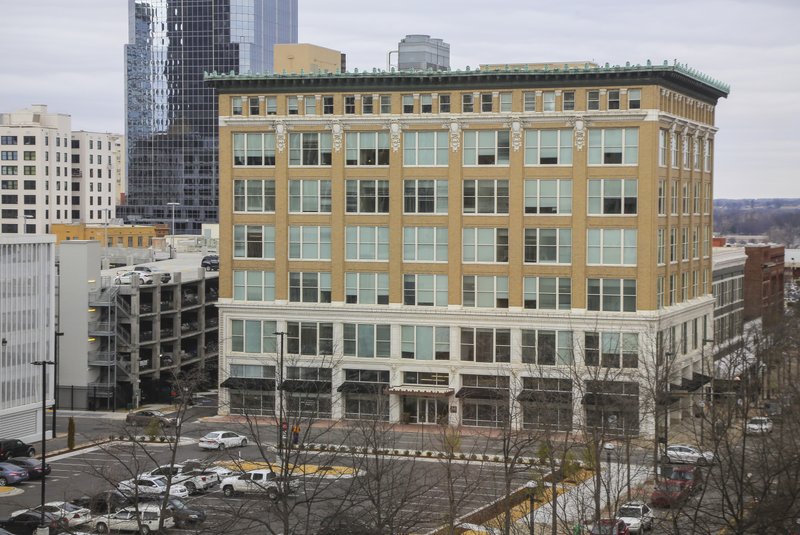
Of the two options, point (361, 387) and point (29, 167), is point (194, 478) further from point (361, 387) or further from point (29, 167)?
point (29, 167)

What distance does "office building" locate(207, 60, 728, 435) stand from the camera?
8031 cm

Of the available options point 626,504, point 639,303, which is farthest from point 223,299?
point 626,504

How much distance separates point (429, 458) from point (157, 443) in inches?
702

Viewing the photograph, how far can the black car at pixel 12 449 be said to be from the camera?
71.4m

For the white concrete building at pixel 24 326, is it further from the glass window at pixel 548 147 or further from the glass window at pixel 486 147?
the glass window at pixel 548 147

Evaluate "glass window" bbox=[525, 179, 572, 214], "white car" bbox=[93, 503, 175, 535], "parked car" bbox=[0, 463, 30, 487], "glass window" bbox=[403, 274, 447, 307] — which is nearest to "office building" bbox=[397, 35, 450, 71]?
"glass window" bbox=[525, 179, 572, 214]

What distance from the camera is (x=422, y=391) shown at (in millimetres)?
83188

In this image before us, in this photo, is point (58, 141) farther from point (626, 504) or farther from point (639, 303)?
point (626, 504)

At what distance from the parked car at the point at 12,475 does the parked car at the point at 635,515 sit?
32.0 metres

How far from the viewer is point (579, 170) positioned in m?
80.6

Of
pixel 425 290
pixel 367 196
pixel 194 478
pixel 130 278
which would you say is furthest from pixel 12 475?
pixel 367 196

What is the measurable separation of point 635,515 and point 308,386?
33.2 metres

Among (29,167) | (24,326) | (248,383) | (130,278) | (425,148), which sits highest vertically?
(29,167)

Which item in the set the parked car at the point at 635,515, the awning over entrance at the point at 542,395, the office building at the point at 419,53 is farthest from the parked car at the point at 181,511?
the office building at the point at 419,53
